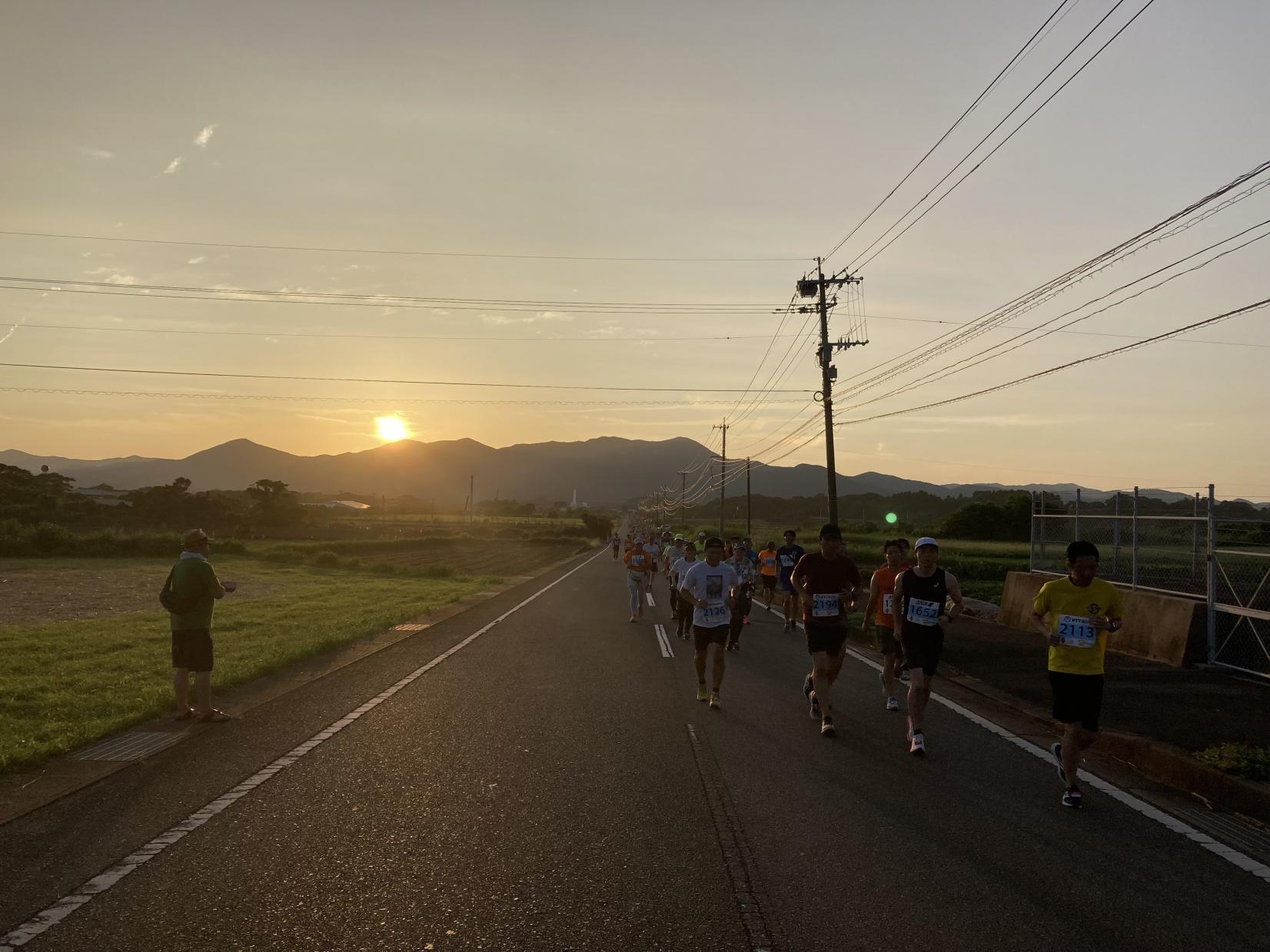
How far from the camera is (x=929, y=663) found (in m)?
8.35

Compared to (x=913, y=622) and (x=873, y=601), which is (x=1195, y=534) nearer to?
(x=873, y=601)

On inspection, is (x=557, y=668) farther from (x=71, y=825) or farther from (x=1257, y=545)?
(x=1257, y=545)

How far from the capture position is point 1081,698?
693 centimetres

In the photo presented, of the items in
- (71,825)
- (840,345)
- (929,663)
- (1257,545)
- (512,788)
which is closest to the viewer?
(71,825)

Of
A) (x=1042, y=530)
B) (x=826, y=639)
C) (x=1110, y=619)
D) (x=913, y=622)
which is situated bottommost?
(x=826, y=639)

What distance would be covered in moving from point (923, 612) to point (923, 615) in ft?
0.09

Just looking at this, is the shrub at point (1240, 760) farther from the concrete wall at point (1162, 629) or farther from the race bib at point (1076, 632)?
the concrete wall at point (1162, 629)

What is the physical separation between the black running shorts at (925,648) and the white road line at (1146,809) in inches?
45.0

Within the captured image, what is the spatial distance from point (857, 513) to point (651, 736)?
6170 inches

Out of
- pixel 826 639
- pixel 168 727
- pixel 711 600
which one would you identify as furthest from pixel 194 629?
pixel 826 639

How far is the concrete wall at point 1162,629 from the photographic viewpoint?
45.4 feet

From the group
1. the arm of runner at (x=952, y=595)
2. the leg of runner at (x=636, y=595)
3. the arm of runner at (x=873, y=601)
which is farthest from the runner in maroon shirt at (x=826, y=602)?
the leg of runner at (x=636, y=595)

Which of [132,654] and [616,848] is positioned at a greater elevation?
[616,848]

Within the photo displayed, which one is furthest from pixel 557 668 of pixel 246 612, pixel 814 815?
pixel 246 612
